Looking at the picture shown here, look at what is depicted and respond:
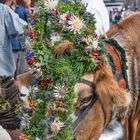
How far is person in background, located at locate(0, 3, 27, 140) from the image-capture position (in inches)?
204

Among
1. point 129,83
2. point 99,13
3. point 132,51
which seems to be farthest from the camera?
point 99,13

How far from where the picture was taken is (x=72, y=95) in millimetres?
3625

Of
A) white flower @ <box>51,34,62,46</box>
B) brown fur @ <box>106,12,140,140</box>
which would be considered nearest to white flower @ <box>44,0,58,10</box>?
white flower @ <box>51,34,62,46</box>

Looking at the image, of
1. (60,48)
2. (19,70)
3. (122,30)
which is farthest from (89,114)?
(19,70)

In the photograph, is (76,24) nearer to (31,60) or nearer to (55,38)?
(55,38)

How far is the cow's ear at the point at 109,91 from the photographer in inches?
143

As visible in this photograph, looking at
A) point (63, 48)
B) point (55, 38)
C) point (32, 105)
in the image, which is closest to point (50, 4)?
point (55, 38)

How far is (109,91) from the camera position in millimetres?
3654

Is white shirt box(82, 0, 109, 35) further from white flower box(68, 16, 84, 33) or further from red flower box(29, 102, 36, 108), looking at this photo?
red flower box(29, 102, 36, 108)

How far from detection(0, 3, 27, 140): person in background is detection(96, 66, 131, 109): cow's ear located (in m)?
1.51

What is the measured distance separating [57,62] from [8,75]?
6.08 feet

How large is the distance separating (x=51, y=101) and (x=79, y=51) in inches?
17.2

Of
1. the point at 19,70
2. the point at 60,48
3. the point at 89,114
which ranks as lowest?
the point at 19,70

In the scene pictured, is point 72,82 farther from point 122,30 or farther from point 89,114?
point 122,30
